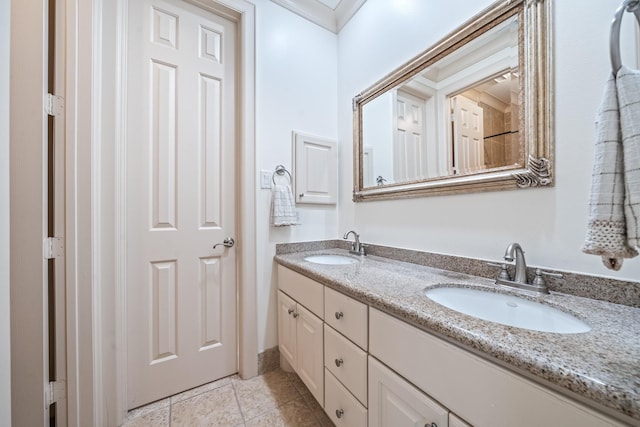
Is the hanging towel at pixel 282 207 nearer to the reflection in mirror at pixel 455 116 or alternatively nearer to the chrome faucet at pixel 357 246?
the chrome faucet at pixel 357 246

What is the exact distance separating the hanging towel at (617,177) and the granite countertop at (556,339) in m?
0.18

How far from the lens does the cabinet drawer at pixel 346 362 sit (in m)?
0.87

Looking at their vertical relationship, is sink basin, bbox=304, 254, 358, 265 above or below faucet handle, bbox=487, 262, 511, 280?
below

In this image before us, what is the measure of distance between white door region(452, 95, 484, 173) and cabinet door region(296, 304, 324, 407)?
990 millimetres

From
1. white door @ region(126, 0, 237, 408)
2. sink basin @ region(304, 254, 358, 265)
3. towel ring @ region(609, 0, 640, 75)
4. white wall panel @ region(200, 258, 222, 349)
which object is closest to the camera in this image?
towel ring @ region(609, 0, 640, 75)

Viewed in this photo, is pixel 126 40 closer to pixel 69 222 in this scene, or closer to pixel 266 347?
pixel 69 222

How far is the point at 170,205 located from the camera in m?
1.36

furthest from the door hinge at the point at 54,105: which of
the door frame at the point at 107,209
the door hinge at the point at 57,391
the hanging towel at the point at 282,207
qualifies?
the door hinge at the point at 57,391

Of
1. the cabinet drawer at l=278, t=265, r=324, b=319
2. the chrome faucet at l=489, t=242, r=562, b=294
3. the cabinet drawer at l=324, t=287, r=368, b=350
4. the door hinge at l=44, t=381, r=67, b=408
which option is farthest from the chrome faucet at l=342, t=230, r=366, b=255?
the door hinge at l=44, t=381, r=67, b=408

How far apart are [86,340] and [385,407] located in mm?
1274

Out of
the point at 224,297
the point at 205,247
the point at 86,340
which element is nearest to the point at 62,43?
the point at 205,247

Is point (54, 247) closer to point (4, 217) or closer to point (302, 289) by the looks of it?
point (4, 217)

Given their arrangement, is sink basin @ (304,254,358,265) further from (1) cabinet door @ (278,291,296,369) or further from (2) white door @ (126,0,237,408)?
(2) white door @ (126,0,237,408)

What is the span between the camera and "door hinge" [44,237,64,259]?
3.25 ft
